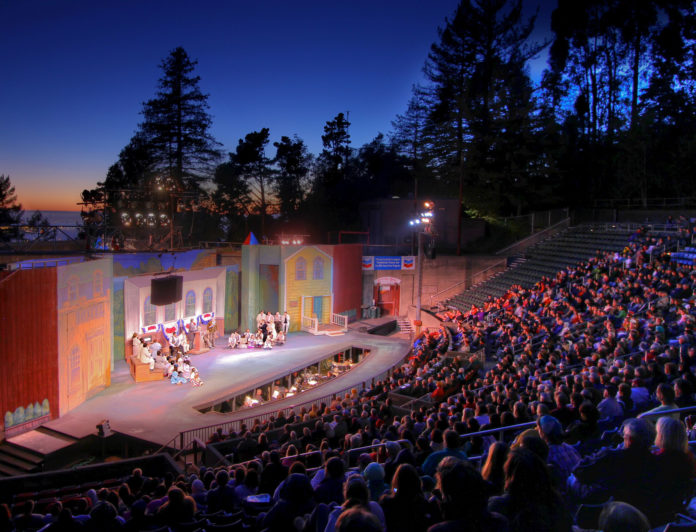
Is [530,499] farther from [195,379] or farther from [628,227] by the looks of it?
[628,227]

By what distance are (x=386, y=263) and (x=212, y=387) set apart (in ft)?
47.1

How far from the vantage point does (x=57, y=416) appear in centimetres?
1405

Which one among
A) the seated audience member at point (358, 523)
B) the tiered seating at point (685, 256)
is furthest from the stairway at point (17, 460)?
the tiered seating at point (685, 256)

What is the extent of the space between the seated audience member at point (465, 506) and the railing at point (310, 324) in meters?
22.0

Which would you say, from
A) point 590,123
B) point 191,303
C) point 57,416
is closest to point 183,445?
point 57,416

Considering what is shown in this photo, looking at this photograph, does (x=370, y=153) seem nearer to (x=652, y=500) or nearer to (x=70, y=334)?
(x=70, y=334)

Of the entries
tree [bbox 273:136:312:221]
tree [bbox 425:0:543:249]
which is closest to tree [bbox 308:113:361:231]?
tree [bbox 273:136:312:221]

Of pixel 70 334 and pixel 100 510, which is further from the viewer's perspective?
Result: pixel 70 334

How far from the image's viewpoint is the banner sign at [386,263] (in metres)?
28.6

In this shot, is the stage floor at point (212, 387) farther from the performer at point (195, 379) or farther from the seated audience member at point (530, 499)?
the seated audience member at point (530, 499)

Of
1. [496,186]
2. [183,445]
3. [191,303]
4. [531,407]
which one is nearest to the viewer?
[531,407]

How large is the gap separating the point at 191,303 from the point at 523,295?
13.8m

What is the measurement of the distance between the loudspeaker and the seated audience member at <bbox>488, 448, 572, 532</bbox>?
17058 millimetres

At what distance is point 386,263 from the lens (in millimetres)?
28781
